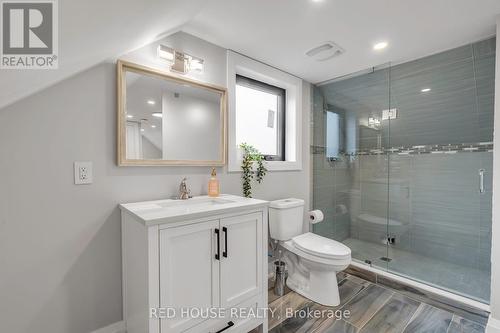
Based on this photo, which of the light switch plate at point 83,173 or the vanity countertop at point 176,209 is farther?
the light switch plate at point 83,173

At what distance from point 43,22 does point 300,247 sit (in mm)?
2073

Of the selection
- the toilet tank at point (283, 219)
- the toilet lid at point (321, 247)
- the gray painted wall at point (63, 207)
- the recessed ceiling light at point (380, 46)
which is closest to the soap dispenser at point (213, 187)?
the gray painted wall at point (63, 207)

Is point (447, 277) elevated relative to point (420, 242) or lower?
lower

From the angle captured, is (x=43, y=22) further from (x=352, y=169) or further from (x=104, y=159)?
(x=352, y=169)

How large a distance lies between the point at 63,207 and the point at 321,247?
186cm

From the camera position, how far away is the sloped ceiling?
0.68 metres

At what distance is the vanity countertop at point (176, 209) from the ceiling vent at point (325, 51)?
1435mm

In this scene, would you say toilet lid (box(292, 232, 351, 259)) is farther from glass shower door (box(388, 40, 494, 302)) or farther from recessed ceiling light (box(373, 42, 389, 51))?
recessed ceiling light (box(373, 42, 389, 51))

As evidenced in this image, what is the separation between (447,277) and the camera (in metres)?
2.19

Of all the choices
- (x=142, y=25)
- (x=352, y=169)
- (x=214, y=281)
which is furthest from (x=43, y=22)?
(x=352, y=169)

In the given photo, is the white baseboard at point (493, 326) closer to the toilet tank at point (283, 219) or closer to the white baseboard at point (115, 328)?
the toilet tank at point (283, 219)

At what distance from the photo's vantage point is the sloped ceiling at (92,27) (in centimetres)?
68

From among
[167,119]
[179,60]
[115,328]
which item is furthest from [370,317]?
[179,60]

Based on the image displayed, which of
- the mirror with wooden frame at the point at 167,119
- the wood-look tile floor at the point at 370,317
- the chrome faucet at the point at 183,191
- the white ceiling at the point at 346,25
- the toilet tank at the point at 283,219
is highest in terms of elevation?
the white ceiling at the point at 346,25
